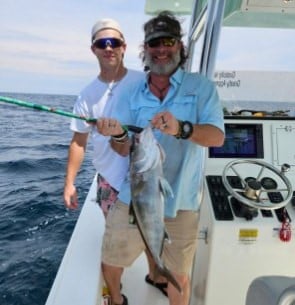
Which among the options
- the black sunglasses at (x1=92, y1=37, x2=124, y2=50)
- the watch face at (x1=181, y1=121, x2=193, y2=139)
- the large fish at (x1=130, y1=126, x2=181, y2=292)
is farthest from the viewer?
the black sunglasses at (x1=92, y1=37, x2=124, y2=50)

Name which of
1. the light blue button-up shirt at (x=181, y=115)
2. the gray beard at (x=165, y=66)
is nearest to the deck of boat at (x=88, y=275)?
the light blue button-up shirt at (x=181, y=115)

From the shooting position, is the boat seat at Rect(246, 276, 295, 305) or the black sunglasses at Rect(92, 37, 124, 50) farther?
the black sunglasses at Rect(92, 37, 124, 50)

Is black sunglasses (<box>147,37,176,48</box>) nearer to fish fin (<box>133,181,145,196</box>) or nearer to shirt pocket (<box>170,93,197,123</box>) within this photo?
shirt pocket (<box>170,93,197,123</box>)

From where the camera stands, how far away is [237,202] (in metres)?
2.29

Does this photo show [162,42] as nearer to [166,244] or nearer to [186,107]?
[186,107]

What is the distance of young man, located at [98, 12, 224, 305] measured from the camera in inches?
75.1

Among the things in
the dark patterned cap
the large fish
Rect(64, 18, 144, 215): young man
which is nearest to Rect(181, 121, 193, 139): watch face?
the large fish

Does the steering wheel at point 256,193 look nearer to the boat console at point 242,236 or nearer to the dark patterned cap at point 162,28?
the boat console at point 242,236

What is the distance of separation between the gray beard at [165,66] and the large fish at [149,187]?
47 cm

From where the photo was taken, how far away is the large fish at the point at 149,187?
5.17 feet

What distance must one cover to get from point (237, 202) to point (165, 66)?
35.6 inches

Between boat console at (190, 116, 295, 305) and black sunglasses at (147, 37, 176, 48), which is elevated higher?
black sunglasses at (147, 37, 176, 48)

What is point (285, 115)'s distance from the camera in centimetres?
297

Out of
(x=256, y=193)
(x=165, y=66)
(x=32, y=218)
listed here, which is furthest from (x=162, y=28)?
(x=32, y=218)
